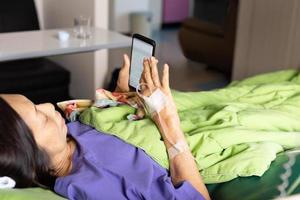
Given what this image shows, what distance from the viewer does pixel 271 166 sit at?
1.32 meters

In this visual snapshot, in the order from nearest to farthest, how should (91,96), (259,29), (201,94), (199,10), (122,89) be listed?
(122,89)
(201,94)
(91,96)
(259,29)
(199,10)

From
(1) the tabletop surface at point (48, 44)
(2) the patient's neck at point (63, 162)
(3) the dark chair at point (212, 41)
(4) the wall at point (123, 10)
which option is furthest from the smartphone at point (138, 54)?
(4) the wall at point (123, 10)

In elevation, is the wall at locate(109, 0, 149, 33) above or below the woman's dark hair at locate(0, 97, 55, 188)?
below

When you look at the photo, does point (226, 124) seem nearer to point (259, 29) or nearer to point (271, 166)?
point (271, 166)

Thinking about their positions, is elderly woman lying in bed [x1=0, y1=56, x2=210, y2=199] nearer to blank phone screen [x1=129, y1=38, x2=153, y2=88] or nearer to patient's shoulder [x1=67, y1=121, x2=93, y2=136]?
patient's shoulder [x1=67, y1=121, x2=93, y2=136]

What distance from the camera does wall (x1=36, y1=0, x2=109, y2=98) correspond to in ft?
9.75

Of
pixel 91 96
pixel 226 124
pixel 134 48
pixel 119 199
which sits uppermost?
pixel 134 48

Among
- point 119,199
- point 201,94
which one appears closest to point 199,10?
point 201,94

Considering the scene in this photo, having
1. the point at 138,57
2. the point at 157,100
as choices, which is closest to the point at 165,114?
the point at 157,100

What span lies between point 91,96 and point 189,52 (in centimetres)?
158

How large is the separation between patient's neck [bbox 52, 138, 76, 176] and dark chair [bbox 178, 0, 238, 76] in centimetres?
287

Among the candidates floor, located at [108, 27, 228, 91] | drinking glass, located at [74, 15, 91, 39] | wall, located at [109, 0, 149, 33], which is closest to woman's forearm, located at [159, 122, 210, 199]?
drinking glass, located at [74, 15, 91, 39]

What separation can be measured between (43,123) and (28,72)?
1.76 meters

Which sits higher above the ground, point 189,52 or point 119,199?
point 119,199
